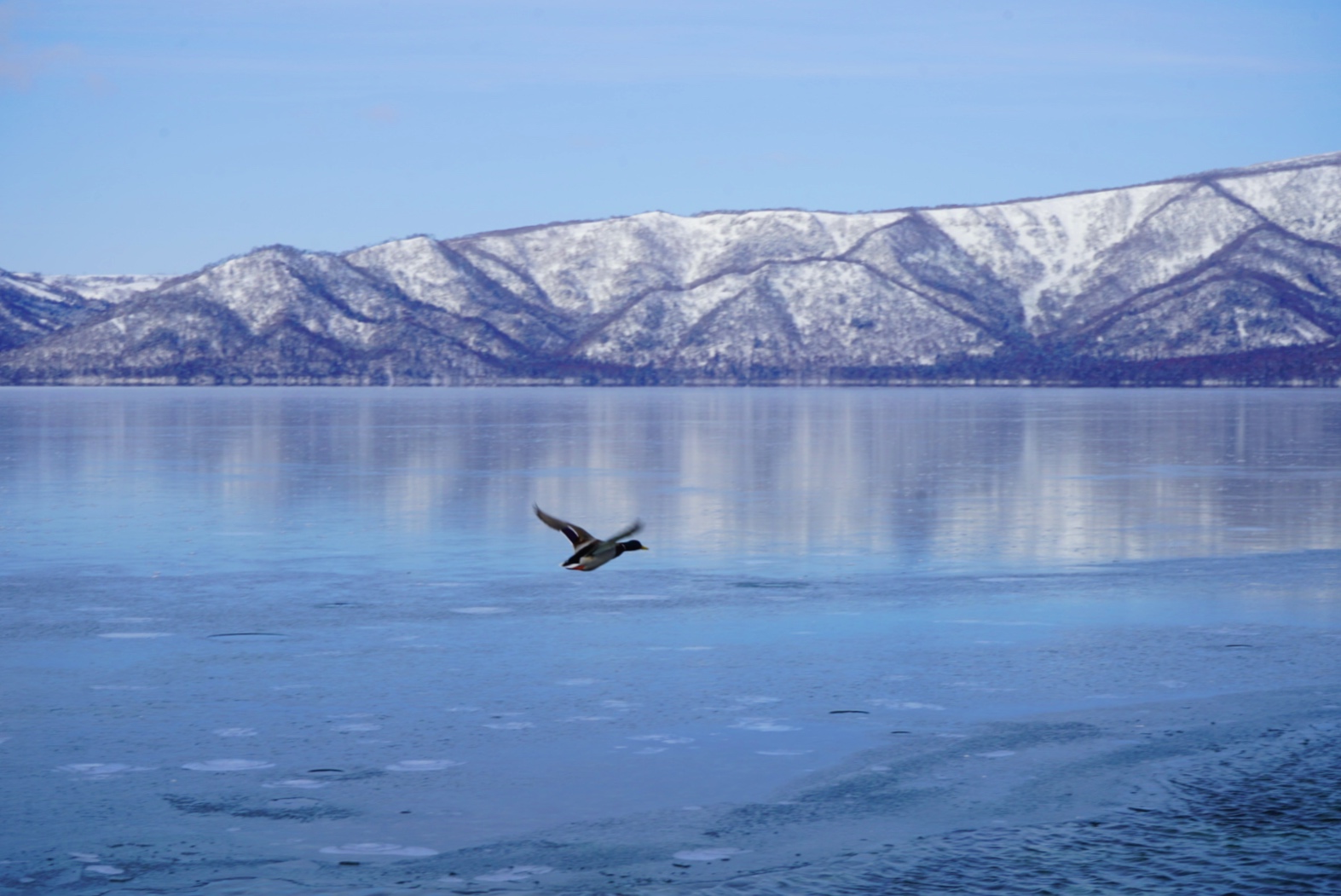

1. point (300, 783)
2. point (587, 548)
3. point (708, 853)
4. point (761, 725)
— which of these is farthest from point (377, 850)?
point (587, 548)

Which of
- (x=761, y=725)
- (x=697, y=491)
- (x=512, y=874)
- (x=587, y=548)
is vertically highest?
(x=587, y=548)

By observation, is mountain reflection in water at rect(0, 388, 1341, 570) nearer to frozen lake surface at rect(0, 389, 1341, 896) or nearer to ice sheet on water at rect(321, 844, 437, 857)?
frozen lake surface at rect(0, 389, 1341, 896)

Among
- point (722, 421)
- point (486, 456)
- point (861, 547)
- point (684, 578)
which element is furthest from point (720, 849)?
point (722, 421)

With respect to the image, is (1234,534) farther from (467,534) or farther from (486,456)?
(486,456)

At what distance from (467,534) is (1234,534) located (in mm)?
12049

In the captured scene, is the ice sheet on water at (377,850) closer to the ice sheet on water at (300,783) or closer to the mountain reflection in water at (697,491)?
the ice sheet on water at (300,783)

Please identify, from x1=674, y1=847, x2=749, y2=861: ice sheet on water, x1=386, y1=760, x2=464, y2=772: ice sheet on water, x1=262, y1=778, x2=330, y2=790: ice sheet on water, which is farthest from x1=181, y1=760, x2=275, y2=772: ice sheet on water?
x1=674, y1=847, x2=749, y2=861: ice sheet on water

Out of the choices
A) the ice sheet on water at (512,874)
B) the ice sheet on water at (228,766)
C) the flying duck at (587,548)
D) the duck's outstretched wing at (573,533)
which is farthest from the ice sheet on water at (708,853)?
the duck's outstretched wing at (573,533)

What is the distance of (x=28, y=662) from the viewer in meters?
14.2

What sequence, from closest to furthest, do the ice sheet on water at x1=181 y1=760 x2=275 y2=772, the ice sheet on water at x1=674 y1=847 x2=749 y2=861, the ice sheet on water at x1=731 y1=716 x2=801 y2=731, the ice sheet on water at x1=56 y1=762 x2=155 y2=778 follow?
the ice sheet on water at x1=674 y1=847 x2=749 y2=861 < the ice sheet on water at x1=56 y1=762 x2=155 y2=778 < the ice sheet on water at x1=181 y1=760 x2=275 y2=772 < the ice sheet on water at x1=731 y1=716 x2=801 y2=731

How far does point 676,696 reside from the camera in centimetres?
1294

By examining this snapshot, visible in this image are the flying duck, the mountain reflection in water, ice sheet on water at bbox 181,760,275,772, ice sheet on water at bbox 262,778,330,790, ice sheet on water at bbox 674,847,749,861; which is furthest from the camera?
the mountain reflection in water

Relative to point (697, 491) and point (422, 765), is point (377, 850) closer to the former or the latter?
point (422, 765)

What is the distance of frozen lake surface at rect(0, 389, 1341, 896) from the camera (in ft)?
29.3
